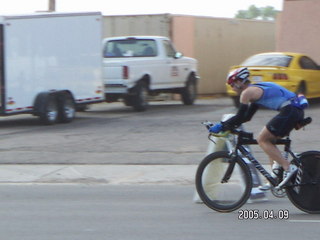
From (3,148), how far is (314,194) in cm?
722

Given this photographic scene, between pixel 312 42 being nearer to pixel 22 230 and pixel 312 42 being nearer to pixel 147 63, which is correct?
pixel 147 63

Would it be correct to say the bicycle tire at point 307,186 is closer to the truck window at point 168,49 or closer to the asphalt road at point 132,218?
the asphalt road at point 132,218

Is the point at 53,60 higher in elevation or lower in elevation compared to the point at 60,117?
higher

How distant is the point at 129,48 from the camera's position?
19984 millimetres

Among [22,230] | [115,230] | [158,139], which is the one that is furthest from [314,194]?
[158,139]

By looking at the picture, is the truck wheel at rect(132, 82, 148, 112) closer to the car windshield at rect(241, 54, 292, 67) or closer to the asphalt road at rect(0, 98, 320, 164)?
the asphalt road at rect(0, 98, 320, 164)

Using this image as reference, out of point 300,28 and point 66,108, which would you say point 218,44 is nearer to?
point 300,28

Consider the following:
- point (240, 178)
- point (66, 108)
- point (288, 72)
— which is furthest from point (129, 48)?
point (240, 178)

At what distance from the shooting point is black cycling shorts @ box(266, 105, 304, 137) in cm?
784

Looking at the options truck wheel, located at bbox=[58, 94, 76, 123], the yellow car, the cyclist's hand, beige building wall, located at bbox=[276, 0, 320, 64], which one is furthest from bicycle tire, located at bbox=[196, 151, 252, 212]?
beige building wall, located at bbox=[276, 0, 320, 64]

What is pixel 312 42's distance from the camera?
2331cm

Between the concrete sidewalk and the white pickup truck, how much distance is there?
24.2 feet

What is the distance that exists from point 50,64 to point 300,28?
9502mm

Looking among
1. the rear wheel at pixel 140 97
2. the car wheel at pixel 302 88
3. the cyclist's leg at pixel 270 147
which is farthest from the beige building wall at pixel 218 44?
the cyclist's leg at pixel 270 147
